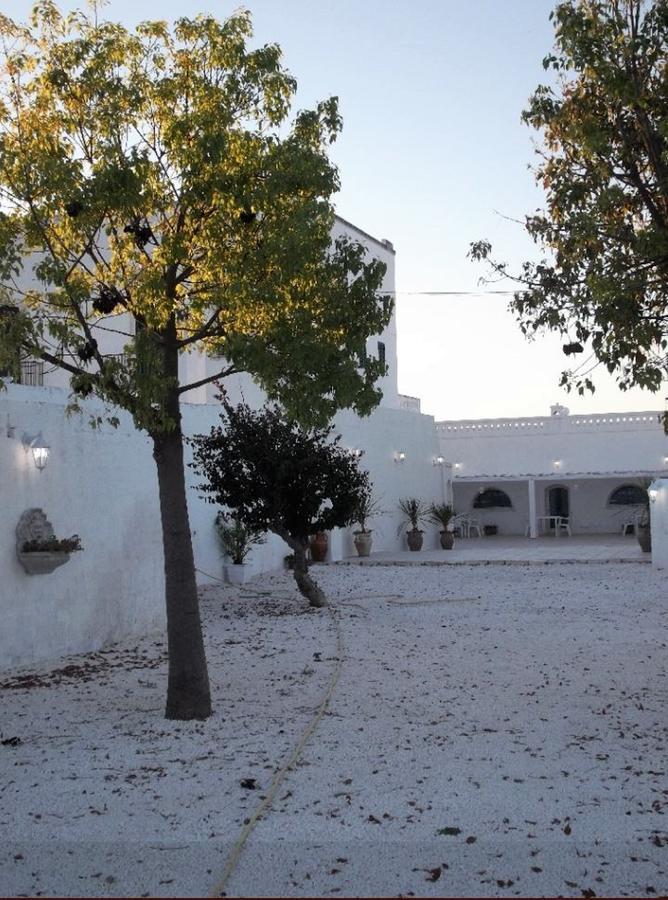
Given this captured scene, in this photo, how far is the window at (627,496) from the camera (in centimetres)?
3020

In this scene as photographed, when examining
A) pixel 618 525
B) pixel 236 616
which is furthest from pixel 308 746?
pixel 618 525

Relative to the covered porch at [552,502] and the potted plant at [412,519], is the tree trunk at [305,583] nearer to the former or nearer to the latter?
the potted plant at [412,519]

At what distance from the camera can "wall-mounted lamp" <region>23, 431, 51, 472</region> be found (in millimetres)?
9922

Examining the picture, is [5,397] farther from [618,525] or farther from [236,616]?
[618,525]

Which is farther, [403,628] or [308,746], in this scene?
[403,628]

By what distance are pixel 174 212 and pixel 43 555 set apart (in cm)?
385

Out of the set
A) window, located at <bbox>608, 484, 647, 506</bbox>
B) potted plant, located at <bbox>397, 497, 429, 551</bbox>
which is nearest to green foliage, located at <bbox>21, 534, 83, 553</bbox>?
potted plant, located at <bbox>397, 497, 429, 551</bbox>

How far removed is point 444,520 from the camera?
26.3 metres

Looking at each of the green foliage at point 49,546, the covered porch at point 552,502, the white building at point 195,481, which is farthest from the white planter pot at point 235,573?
the covered porch at point 552,502

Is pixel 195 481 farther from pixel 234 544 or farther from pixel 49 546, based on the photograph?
pixel 49 546

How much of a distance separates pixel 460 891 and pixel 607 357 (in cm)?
315

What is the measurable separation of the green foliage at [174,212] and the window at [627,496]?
24.1 m

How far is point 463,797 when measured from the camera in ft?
17.8

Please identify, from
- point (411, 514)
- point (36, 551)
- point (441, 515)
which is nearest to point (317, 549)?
point (411, 514)
